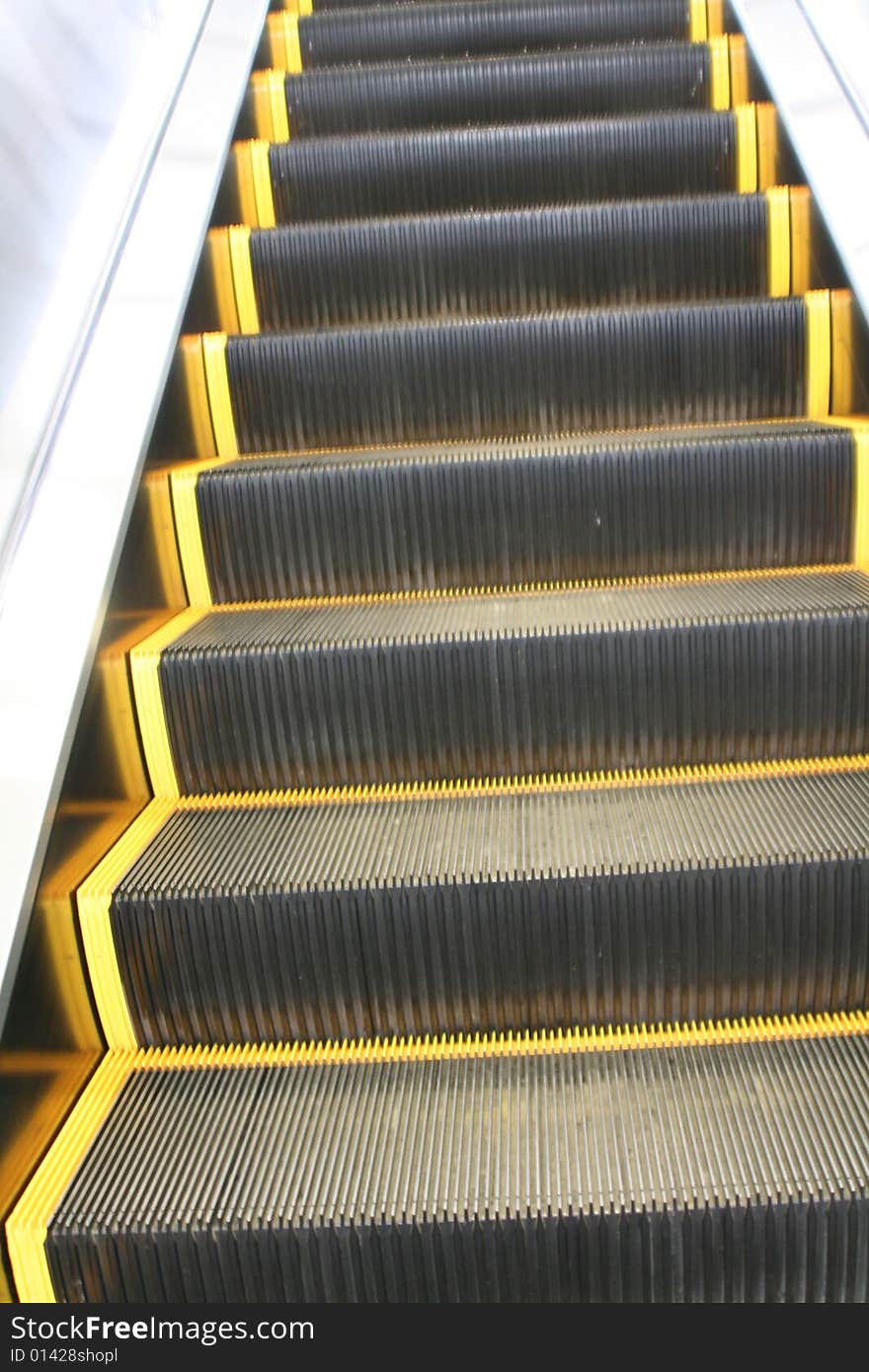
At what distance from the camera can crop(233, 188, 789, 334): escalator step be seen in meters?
2.12

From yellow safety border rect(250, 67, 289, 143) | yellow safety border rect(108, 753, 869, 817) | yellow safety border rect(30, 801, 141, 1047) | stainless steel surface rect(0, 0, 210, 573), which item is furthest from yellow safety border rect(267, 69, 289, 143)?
yellow safety border rect(30, 801, 141, 1047)

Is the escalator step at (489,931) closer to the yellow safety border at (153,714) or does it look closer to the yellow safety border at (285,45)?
the yellow safety border at (153,714)

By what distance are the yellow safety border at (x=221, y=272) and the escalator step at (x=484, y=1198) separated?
1.56m

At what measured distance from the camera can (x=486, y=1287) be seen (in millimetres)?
1133

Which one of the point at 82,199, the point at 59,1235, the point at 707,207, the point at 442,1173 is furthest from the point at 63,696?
the point at 707,207

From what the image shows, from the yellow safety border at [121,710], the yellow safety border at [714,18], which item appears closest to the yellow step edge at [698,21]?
the yellow safety border at [714,18]

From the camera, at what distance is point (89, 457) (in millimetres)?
1657

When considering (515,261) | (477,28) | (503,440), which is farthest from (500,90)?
(503,440)

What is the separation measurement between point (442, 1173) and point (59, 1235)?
375mm

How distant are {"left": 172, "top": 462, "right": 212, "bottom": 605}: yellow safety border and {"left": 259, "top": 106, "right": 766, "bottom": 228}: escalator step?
37.3 inches

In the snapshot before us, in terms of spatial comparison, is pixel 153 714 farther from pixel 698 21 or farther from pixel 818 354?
pixel 698 21

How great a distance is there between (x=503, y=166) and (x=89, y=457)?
Answer: 4.11ft

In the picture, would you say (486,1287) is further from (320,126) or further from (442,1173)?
(320,126)

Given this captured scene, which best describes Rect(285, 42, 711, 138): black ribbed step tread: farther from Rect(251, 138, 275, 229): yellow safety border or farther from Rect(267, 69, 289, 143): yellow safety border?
Rect(251, 138, 275, 229): yellow safety border
